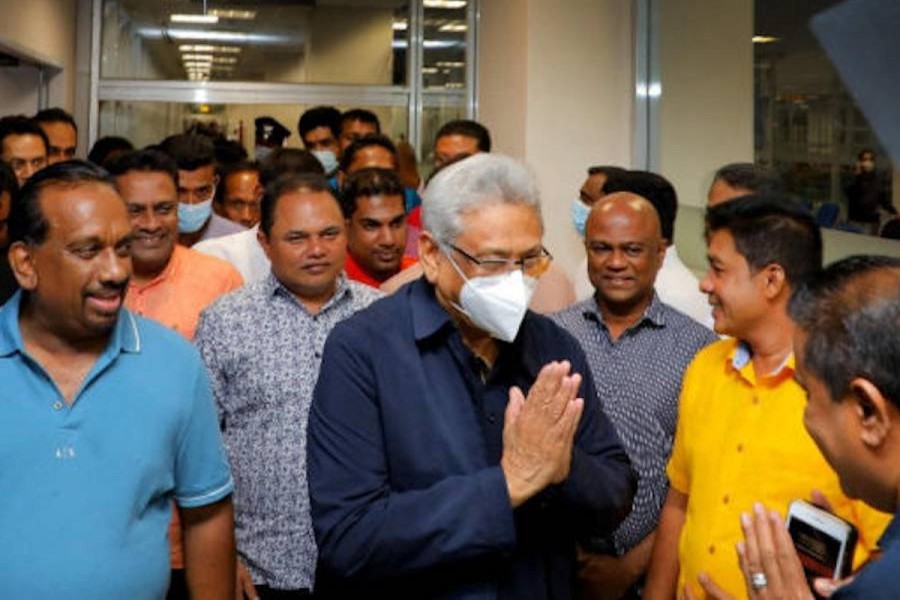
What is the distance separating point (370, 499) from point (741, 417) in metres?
0.83

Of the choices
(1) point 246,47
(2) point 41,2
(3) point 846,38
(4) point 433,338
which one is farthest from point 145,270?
(1) point 246,47

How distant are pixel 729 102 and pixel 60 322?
4.10 meters

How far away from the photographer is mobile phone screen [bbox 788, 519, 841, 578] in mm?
1699

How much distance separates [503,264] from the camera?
6.18 feet

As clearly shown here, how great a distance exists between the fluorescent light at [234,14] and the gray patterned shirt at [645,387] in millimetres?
6149

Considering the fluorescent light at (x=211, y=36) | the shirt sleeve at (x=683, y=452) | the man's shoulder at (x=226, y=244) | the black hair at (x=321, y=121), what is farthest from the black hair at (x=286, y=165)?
the fluorescent light at (x=211, y=36)

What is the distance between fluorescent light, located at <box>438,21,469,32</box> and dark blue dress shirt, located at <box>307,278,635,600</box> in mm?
6377

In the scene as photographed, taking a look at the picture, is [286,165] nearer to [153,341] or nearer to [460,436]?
[153,341]

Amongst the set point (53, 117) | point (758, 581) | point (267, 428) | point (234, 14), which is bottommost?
point (758, 581)

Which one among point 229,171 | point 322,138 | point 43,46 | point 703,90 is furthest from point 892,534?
point 43,46

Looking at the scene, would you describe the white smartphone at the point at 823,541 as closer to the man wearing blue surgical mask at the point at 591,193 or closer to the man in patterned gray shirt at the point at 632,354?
the man in patterned gray shirt at the point at 632,354

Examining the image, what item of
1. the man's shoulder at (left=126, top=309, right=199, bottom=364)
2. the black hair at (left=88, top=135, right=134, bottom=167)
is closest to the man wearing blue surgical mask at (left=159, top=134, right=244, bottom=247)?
the black hair at (left=88, top=135, right=134, bottom=167)

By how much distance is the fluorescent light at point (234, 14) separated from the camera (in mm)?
8211

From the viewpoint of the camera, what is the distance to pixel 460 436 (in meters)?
1.83
